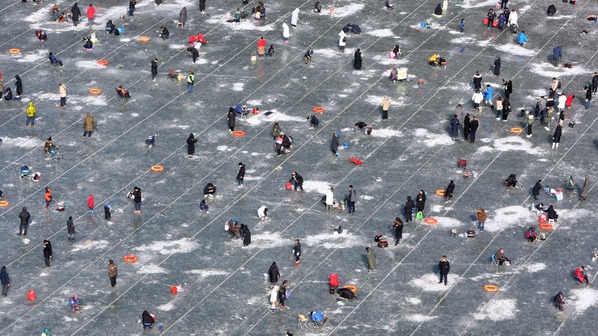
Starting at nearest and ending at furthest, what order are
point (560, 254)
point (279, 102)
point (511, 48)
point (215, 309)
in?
point (215, 309) < point (560, 254) < point (279, 102) < point (511, 48)

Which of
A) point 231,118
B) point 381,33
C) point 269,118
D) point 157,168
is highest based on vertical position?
point 231,118

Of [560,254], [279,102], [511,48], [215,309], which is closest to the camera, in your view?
[215,309]

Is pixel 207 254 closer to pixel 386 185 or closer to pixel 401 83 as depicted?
pixel 386 185

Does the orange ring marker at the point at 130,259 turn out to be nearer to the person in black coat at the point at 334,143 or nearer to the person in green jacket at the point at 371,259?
the person in green jacket at the point at 371,259

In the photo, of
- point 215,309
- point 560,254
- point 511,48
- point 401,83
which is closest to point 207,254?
point 215,309

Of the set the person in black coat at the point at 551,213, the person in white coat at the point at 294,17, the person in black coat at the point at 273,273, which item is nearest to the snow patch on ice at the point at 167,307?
the person in black coat at the point at 273,273

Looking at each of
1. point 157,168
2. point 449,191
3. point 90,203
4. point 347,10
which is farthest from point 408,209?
point 347,10

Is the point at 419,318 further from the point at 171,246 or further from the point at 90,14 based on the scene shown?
the point at 90,14
